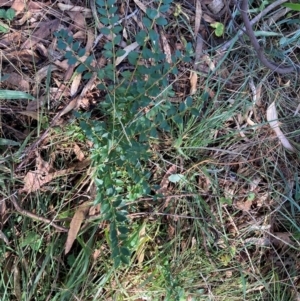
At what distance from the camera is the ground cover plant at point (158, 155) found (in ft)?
4.48

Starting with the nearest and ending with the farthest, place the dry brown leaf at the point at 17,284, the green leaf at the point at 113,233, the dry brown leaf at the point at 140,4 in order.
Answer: the green leaf at the point at 113,233 → the dry brown leaf at the point at 17,284 → the dry brown leaf at the point at 140,4

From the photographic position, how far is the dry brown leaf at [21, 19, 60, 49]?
4.66ft

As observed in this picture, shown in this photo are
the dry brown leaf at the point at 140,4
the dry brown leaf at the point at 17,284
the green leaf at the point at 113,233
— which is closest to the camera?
the green leaf at the point at 113,233

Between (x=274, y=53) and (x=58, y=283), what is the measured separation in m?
A: 1.07

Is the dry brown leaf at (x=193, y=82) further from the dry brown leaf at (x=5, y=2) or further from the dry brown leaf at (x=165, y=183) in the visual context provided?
the dry brown leaf at (x=5, y=2)

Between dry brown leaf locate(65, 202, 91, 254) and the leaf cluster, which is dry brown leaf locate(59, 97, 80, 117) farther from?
dry brown leaf locate(65, 202, 91, 254)

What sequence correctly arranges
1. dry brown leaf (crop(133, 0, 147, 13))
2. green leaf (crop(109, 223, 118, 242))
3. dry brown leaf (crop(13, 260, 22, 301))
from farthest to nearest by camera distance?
1. dry brown leaf (crop(133, 0, 147, 13))
2. dry brown leaf (crop(13, 260, 22, 301))
3. green leaf (crop(109, 223, 118, 242))

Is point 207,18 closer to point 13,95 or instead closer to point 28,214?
point 13,95

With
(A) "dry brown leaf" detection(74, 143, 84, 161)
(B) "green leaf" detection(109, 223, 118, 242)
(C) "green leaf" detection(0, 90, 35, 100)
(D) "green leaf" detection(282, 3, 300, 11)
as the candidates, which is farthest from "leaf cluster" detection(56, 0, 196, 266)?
(D) "green leaf" detection(282, 3, 300, 11)

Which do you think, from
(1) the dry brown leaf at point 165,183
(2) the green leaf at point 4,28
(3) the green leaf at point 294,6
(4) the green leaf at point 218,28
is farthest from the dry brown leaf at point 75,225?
(3) the green leaf at point 294,6

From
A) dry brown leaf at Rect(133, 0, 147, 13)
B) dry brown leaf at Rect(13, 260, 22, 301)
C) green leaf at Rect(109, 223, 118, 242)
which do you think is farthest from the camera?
dry brown leaf at Rect(133, 0, 147, 13)

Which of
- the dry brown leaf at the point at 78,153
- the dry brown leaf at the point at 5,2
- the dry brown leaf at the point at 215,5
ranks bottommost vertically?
the dry brown leaf at the point at 78,153

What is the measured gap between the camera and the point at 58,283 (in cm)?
139

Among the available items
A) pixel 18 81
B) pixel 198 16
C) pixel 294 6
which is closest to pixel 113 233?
pixel 18 81
